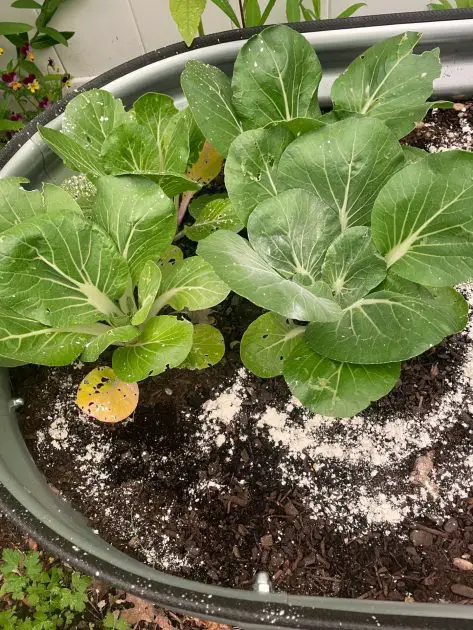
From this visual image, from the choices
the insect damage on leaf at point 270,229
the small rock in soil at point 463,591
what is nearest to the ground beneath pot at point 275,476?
the small rock in soil at point 463,591

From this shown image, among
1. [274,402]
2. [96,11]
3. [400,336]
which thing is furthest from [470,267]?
[96,11]

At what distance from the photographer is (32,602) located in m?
1.04

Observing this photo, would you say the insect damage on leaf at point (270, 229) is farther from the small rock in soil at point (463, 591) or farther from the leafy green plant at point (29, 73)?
the leafy green plant at point (29, 73)

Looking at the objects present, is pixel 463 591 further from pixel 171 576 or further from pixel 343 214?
pixel 343 214

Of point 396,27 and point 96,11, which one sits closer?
point 396,27

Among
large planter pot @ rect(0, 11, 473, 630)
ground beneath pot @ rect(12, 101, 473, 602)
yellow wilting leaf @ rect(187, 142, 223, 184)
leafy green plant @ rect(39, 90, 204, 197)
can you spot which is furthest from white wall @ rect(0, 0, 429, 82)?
ground beneath pot @ rect(12, 101, 473, 602)

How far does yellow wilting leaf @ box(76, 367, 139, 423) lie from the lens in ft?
2.88

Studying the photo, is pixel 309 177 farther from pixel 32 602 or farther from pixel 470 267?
pixel 32 602

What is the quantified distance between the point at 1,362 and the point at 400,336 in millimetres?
562

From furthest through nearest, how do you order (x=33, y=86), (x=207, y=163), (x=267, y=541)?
(x=33, y=86) → (x=207, y=163) → (x=267, y=541)

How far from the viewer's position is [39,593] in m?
1.05

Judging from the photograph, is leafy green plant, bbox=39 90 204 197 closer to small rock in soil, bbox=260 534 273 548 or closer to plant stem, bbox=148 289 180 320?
plant stem, bbox=148 289 180 320

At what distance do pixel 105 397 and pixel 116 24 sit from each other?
3.66 feet

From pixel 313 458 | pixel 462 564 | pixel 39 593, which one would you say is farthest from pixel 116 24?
pixel 462 564
